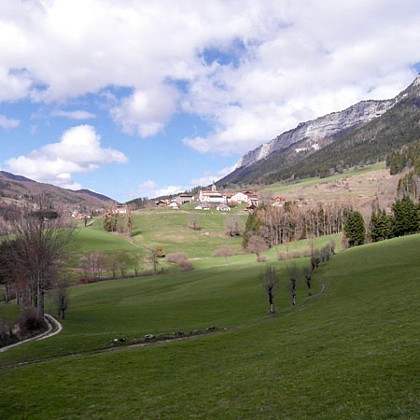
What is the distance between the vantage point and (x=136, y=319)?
59.1 metres

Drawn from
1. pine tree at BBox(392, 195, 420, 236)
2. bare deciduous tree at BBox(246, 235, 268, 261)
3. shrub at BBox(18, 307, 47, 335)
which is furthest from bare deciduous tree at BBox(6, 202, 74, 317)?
pine tree at BBox(392, 195, 420, 236)

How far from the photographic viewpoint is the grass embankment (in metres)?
18.2

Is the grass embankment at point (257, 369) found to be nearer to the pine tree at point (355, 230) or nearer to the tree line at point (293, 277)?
the tree line at point (293, 277)

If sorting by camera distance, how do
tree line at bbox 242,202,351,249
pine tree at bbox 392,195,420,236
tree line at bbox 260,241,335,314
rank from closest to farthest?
tree line at bbox 260,241,335,314, pine tree at bbox 392,195,420,236, tree line at bbox 242,202,351,249

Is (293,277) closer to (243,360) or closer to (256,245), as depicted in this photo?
(243,360)

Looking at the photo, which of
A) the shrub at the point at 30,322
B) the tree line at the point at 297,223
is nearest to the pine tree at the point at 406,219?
the tree line at the point at 297,223

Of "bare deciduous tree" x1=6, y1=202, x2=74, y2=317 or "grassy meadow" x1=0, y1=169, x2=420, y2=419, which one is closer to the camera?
"grassy meadow" x1=0, y1=169, x2=420, y2=419

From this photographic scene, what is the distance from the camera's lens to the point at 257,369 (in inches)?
1013

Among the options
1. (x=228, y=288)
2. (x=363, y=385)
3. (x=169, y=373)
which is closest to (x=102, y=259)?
(x=228, y=288)

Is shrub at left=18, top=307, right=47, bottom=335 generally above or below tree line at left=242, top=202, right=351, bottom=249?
below

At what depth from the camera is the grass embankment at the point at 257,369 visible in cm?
1816

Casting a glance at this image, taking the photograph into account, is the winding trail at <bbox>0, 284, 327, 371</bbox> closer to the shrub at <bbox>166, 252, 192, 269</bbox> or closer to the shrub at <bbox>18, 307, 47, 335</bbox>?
the shrub at <bbox>18, 307, 47, 335</bbox>

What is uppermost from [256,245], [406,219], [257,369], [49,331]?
[406,219]

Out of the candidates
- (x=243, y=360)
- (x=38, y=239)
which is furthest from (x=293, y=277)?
(x=38, y=239)
